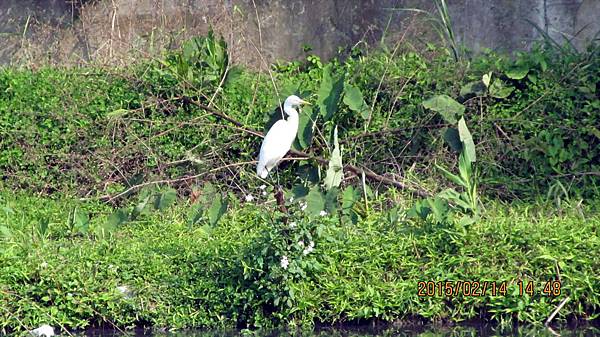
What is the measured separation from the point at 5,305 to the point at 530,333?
2.64m

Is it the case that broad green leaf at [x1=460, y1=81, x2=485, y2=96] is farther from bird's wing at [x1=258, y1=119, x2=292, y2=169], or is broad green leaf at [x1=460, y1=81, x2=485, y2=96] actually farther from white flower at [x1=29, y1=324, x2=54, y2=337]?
white flower at [x1=29, y1=324, x2=54, y2=337]

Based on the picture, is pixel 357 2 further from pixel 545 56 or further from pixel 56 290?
pixel 56 290

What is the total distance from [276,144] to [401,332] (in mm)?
1808

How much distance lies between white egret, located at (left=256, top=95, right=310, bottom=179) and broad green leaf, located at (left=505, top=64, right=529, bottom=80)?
4.81 ft

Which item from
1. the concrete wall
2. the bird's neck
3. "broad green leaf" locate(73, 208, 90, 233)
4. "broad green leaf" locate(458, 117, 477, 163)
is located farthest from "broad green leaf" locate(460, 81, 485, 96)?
"broad green leaf" locate(73, 208, 90, 233)

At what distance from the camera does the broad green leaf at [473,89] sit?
23.0 feet

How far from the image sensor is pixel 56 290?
17.5 ft

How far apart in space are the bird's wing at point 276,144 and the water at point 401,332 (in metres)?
1.59

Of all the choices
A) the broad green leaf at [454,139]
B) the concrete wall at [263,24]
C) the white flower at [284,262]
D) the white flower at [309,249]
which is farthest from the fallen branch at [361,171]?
the white flower at [284,262]

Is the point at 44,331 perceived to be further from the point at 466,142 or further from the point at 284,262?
the point at 466,142

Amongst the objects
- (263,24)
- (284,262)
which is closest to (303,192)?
(284,262)

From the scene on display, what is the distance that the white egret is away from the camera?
646cm

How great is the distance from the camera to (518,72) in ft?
23.0
